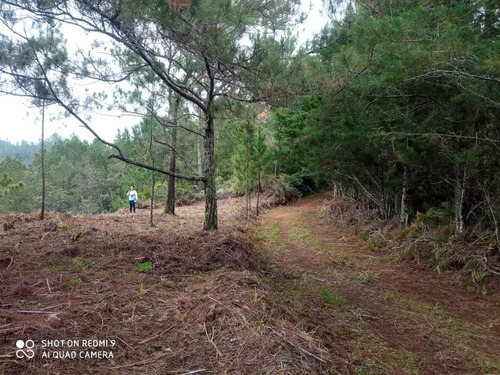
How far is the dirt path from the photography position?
3.57 metres

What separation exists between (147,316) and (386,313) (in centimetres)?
336

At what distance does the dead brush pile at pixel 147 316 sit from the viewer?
2.76m

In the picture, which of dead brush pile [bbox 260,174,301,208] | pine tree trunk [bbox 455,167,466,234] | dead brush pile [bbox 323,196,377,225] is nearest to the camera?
pine tree trunk [bbox 455,167,466,234]

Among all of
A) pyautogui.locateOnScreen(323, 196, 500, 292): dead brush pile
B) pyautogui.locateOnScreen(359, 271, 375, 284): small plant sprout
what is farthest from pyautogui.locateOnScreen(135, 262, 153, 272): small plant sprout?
pyautogui.locateOnScreen(323, 196, 500, 292): dead brush pile

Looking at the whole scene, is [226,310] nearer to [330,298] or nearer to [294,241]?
[330,298]

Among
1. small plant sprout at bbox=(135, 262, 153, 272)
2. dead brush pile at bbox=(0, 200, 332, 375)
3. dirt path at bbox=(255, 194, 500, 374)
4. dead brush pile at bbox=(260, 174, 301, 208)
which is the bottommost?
dirt path at bbox=(255, 194, 500, 374)

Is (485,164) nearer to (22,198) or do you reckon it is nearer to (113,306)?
(113,306)

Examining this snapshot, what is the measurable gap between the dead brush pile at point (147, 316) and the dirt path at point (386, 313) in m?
0.60

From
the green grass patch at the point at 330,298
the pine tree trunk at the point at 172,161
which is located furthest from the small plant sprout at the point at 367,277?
the pine tree trunk at the point at 172,161

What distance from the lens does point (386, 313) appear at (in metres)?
4.88

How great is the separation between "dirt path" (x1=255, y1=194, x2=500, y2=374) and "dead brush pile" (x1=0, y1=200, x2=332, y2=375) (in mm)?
603

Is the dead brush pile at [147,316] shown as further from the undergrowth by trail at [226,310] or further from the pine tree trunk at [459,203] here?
the pine tree trunk at [459,203]

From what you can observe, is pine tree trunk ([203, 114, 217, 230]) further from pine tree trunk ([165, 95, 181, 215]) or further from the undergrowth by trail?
pine tree trunk ([165, 95, 181, 215])

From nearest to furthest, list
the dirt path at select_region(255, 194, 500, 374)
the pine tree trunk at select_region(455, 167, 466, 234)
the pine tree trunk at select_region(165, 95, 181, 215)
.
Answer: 1. the dirt path at select_region(255, 194, 500, 374)
2. the pine tree trunk at select_region(455, 167, 466, 234)
3. the pine tree trunk at select_region(165, 95, 181, 215)
